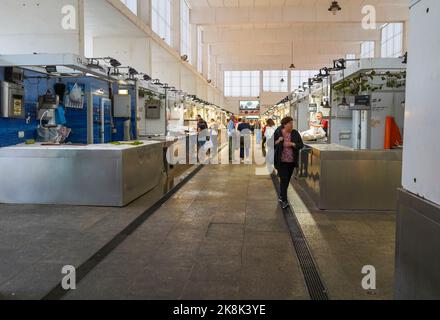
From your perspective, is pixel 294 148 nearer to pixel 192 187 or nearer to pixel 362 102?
pixel 362 102

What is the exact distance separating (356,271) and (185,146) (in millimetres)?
11253

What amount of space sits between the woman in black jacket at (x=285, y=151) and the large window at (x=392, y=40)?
1628cm

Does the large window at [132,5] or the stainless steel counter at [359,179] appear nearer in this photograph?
the stainless steel counter at [359,179]

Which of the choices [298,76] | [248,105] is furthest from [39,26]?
[248,105]

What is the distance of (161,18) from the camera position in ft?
58.9

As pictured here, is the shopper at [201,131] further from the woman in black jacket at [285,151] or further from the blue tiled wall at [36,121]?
the woman in black jacket at [285,151]

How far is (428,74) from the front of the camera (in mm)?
2191

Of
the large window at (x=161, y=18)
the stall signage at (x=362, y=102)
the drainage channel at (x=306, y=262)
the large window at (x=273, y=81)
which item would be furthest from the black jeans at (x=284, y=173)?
the large window at (x=273, y=81)

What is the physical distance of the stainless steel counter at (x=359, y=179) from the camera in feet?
22.3

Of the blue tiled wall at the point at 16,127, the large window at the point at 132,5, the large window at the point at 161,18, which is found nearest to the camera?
the blue tiled wall at the point at 16,127

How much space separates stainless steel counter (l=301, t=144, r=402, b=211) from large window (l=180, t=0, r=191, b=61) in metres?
15.7

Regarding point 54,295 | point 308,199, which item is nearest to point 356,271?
point 54,295

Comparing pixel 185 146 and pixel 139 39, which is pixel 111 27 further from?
pixel 185 146

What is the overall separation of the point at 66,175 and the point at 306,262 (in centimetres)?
447
